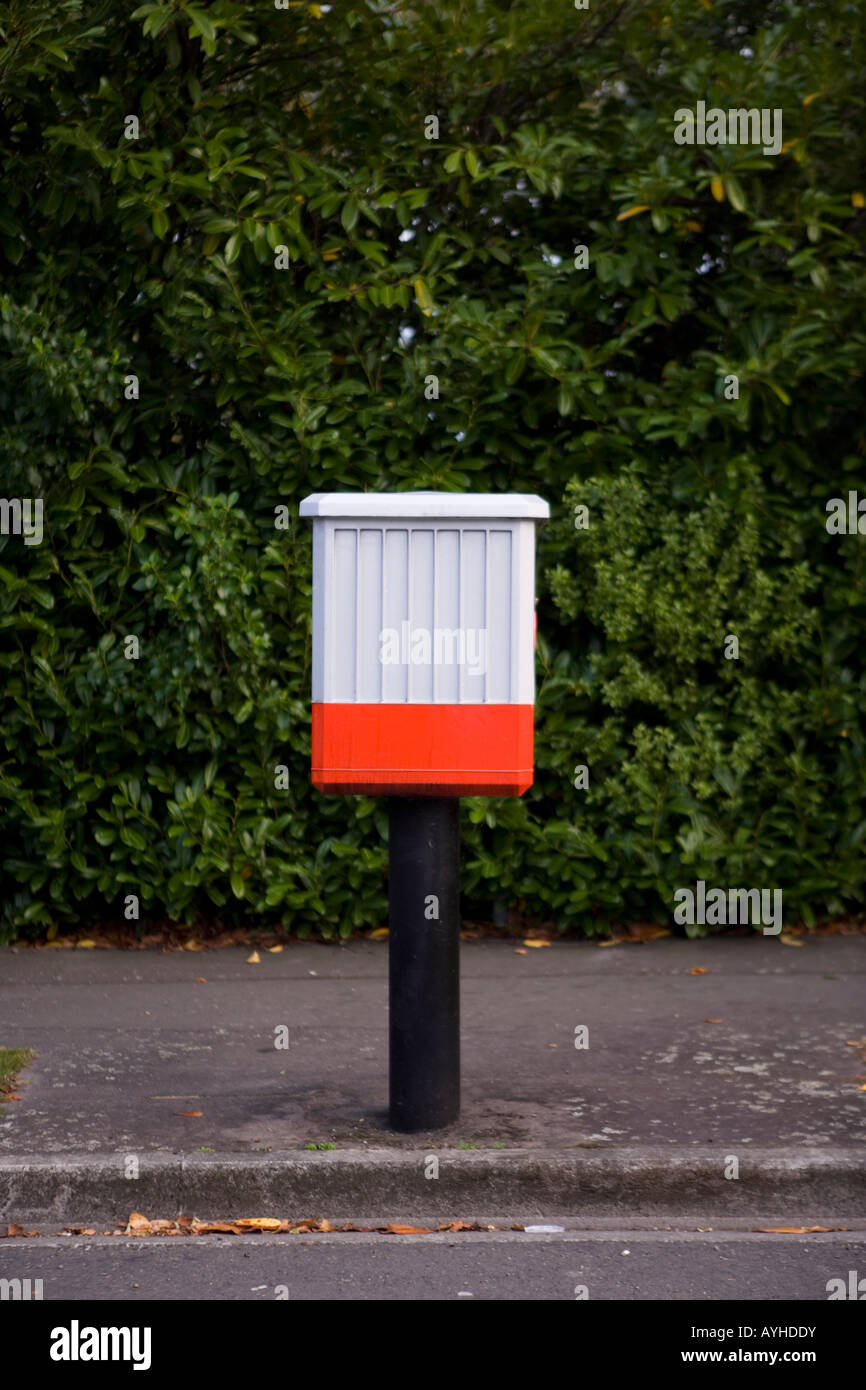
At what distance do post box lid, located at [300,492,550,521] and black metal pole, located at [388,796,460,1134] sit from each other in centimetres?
86

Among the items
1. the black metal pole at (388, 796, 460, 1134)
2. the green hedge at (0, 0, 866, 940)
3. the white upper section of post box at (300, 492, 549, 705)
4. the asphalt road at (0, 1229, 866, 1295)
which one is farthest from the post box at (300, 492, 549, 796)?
the green hedge at (0, 0, 866, 940)

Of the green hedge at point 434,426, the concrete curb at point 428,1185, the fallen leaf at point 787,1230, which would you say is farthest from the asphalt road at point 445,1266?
the green hedge at point 434,426

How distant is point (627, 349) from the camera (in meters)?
7.23

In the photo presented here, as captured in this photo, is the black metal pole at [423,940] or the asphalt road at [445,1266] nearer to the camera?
the asphalt road at [445,1266]

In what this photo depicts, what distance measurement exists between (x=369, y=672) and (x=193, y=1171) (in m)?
1.54

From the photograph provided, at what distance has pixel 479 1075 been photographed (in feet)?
17.3

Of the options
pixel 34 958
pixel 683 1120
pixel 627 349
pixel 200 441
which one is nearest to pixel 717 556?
pixel 627 349

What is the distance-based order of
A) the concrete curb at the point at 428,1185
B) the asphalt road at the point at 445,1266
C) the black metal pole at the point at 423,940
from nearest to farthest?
the asphalt road at the point at 445,1266 < the concrete curb at the point at 428,1185 < the black metal pole at the point at 423,940

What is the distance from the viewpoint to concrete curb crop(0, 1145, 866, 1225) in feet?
14.1

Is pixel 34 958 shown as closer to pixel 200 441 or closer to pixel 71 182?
pixel 200 441

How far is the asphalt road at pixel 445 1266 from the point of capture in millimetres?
3742

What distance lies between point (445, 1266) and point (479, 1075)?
1388 millimetres

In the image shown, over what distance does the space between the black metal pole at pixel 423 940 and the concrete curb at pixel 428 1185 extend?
30 centimetres

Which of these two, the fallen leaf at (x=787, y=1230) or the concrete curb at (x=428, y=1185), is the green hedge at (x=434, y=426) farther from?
the fallen leaf at (x=787, y=1230)
